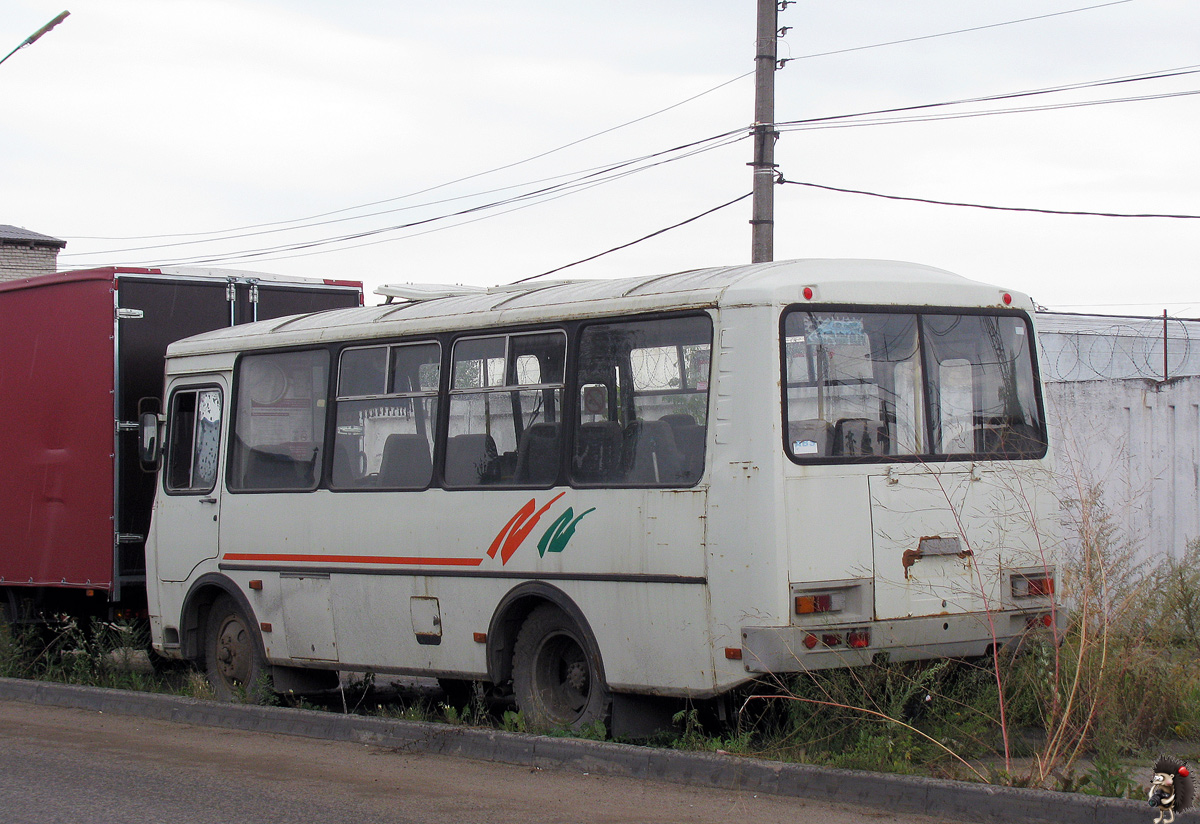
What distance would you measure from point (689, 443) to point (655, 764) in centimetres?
172

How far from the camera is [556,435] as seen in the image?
8430mm

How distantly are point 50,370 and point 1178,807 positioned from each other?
986 centimetres

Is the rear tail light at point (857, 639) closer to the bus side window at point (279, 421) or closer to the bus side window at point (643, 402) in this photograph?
the bus side window at point (643, 402)

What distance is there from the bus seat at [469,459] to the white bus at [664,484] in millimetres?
19

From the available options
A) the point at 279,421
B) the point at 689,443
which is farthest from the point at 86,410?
the point at 689,443

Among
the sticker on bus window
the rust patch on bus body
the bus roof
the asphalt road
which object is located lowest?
the asphalt road

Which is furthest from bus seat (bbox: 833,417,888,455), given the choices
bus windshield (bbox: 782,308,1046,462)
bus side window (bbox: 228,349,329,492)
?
bus side window (bbox: 228,349,329,492)

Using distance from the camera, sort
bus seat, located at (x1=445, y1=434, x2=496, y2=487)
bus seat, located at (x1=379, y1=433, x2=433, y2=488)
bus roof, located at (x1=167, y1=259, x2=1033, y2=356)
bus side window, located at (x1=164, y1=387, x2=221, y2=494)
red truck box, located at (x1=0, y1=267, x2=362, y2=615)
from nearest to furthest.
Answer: bus roof, located at (x1=167, y1=259, x2=1033, y2=356) → bus seat, located at (x1=445, y1=434, x2=496, y2=487) → bus seat, located at (x1=379, y1=433, x2=433, y2=488) → bus side window, located at (x1=164, y1=387, x2=221, y2=494) → red truck box, located at (x1=0, y1=267, x2=362, y2=615)

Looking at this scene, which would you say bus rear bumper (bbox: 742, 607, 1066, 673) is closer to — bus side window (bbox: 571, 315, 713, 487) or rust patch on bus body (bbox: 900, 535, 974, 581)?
rust patch on bus body (bbox: 900, 535, 974, 581)

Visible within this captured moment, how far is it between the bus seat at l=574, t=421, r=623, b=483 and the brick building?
3184cm

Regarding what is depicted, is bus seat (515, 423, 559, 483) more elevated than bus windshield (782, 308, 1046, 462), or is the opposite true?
bus windshield (782, 308, 1046, 462)

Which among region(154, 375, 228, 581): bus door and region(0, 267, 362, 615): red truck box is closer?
region(154, 375, 228, 581): bus door

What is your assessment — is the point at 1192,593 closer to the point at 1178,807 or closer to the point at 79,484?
the point at 1178,807

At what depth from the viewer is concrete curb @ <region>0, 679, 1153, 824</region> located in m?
5.93
